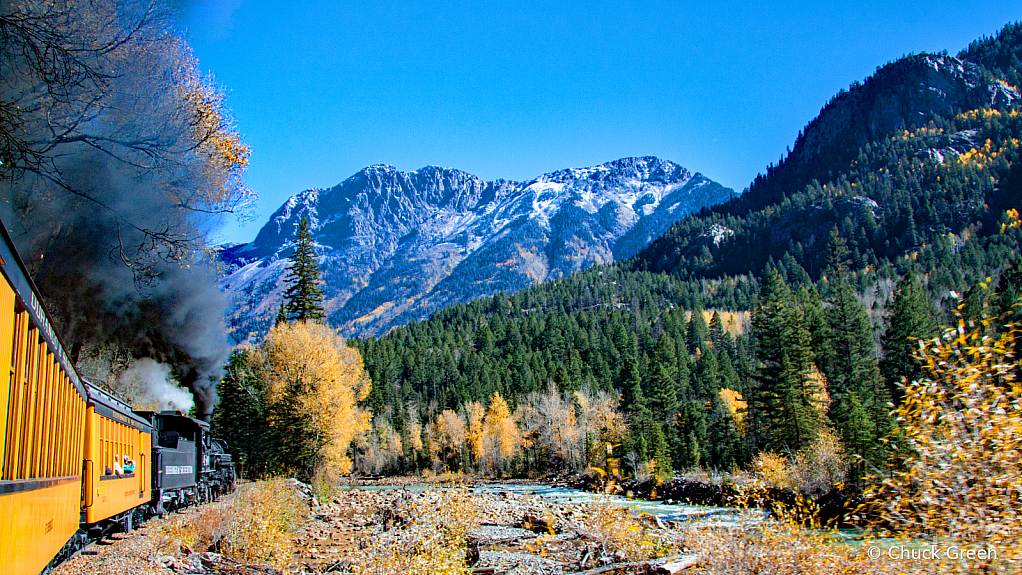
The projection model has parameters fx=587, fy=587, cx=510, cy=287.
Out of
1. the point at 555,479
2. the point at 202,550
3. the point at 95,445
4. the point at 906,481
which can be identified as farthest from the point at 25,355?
the point at 555,479

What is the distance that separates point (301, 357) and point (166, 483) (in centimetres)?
1377

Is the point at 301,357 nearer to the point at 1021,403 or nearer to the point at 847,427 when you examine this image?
the point at 1021,403

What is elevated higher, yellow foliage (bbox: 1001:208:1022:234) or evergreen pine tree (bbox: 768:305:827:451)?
yellow foliage (bbox: 1001:208:1022:234)

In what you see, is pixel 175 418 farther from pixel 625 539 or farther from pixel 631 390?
pixel 631 390

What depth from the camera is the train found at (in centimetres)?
479

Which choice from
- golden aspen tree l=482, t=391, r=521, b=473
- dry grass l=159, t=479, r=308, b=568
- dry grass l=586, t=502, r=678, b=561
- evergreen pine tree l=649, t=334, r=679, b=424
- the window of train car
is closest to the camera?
the window of train car

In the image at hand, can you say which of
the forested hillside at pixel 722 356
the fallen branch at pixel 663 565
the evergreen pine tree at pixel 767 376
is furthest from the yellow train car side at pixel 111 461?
the evergreen pine tree at pixel 767 376

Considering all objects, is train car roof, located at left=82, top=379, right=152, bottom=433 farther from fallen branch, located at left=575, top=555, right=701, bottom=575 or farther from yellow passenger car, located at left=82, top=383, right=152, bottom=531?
fallen branch, located at left=575, top=555, right=701, bottom=575

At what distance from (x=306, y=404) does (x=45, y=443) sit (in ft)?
91.6

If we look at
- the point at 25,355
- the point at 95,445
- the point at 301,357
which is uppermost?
the point at 301,357

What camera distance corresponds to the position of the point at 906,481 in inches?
294

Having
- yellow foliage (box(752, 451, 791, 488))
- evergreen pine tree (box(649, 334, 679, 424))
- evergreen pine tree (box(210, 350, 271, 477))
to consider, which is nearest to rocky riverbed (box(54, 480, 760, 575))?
yellow foliage (box(752, 451, 791, 488))

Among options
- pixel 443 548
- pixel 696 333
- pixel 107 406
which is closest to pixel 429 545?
pixel 443 548

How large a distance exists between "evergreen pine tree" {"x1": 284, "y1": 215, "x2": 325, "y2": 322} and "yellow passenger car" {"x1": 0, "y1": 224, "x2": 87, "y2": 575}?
131 feet
